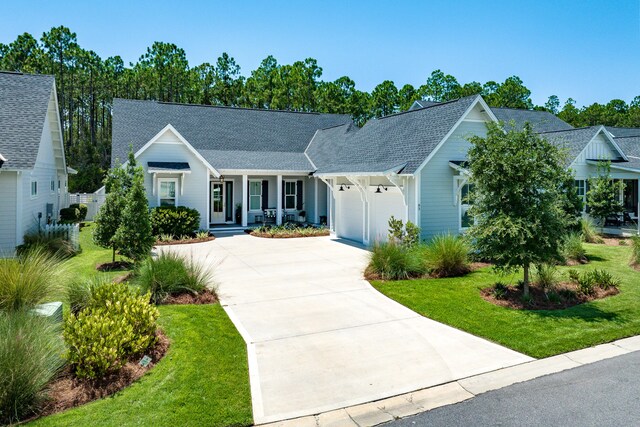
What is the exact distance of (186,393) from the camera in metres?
5.24

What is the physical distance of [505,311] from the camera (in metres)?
8.85

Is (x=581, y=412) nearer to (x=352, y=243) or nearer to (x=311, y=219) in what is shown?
(x=352, y=243)

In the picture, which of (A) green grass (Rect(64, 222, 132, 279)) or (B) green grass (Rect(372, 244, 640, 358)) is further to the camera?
(A) green grass (Rect(64, 222, 132, 279))

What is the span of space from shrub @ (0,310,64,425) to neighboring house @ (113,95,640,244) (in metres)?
10.2

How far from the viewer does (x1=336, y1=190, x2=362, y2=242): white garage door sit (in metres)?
19.2

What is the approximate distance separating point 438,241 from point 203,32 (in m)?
13.4

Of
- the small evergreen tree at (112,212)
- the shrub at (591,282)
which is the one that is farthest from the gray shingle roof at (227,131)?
the shrub at (591,282)

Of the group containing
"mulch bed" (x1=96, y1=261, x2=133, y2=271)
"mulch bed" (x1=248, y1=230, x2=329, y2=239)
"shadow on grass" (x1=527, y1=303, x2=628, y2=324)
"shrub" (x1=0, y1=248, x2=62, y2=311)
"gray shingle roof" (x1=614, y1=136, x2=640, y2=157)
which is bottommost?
"shadow on grass" (x1=527, y1=303, x2=628, y2=324)

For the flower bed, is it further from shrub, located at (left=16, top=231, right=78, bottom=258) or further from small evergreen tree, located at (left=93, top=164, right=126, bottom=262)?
small evergreen tree, located at (left=93, top=164, right=126, bottom=262)

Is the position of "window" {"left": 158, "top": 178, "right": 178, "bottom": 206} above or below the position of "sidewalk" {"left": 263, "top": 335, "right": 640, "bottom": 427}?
above

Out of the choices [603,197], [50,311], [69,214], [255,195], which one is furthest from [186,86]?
[50,311]

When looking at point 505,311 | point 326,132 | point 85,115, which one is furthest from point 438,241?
point 85,115

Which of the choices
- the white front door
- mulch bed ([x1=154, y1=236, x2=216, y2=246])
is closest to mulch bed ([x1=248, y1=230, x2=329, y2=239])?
mulch bed ([x1=154, y1=236, x2=216, y2=246])

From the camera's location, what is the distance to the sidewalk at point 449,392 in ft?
15.9
